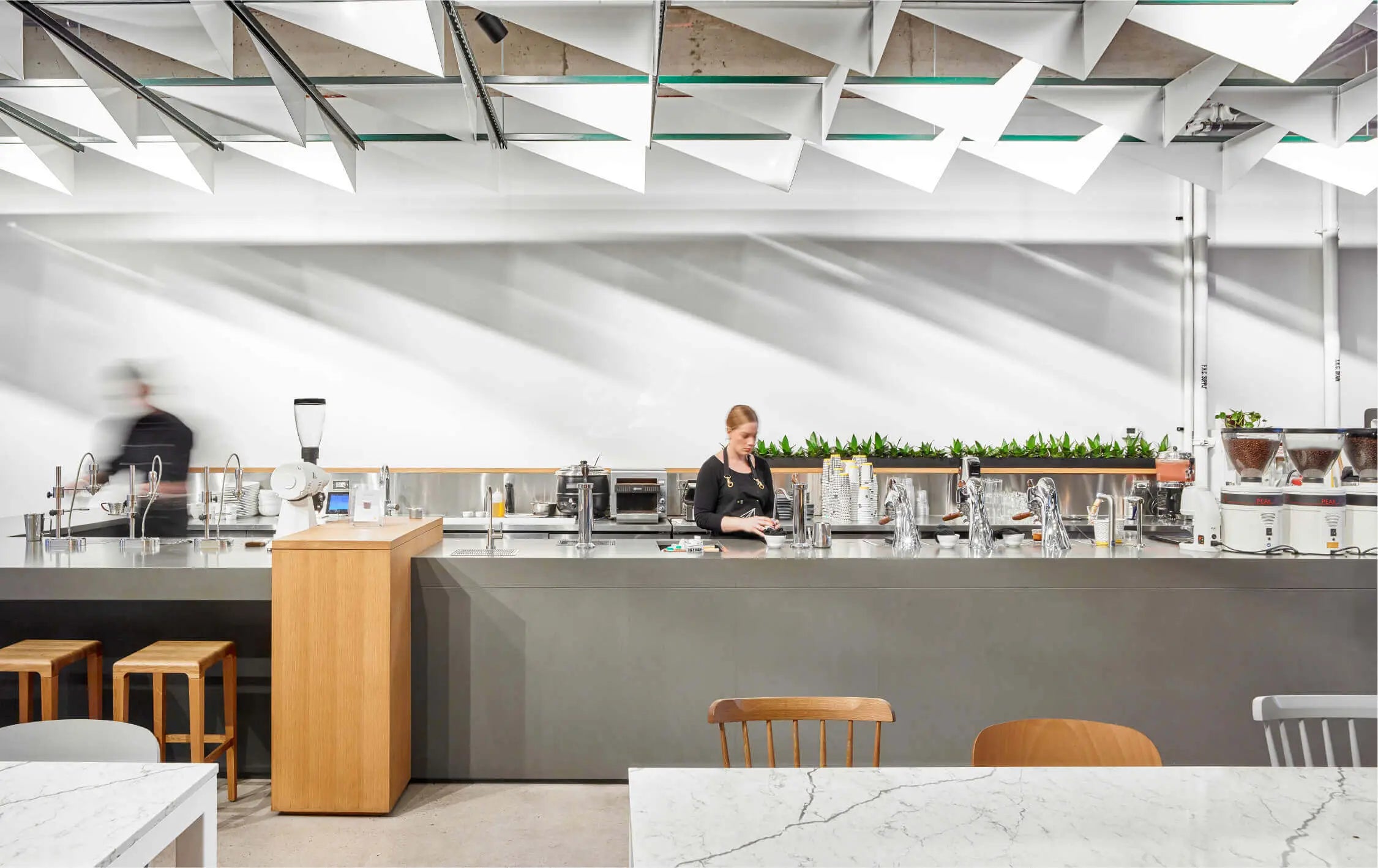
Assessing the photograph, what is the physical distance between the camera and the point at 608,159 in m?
4.60

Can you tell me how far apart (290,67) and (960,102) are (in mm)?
3024

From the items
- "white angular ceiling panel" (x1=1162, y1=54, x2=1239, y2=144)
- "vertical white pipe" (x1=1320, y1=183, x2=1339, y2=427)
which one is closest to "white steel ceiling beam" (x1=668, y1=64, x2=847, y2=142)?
"white angular ceiling panel" (x1=1162, y1=54, x2=1239, y2=144)

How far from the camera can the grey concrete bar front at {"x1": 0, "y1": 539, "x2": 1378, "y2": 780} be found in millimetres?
3354

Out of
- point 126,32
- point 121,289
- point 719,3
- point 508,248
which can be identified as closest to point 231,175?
point 121,289

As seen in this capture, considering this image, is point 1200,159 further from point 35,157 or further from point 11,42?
point 35,157

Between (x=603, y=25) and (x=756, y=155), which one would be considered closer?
(x=603, y=25)

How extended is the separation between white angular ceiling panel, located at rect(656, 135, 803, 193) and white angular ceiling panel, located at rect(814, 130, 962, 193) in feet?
0.78

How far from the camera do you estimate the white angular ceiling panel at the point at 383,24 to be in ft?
10.5

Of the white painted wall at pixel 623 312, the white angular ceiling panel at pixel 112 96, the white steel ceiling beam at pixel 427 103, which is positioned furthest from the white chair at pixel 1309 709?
the white angular ceiling panel at pixel 112 96

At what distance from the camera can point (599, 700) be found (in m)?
3.48

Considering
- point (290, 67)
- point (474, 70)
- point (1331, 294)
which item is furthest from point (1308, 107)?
point (290, 67)

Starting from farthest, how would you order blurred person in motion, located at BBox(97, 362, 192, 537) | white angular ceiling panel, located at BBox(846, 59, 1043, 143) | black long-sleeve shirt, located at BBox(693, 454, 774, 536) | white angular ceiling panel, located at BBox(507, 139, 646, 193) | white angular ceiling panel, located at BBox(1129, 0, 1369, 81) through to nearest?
blurred person in motion, located at BBox(97, 362, 192, 537), white angular ceiling panel, located at BBox(507, 139, 646, 193), black long-sleeve shirt, located at BBox(693, 454, 774, 536), white angular ceiling panel, located at BBox(846, 59, 1043, 143), white angular ceiling panel, located at BBox(1129, 0, 1369, 81)

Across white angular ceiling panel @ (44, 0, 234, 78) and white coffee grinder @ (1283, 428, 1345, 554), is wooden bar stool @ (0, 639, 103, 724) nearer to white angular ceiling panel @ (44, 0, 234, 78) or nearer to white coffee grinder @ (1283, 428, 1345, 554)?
white angular ceiling panel @ (44, 0, 234, 78)

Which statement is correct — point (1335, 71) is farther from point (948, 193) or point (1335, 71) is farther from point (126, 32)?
point (126, 32)
